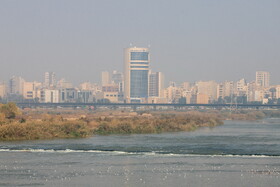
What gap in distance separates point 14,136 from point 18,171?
19721 millimetres

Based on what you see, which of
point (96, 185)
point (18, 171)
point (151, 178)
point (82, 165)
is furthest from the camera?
point (82, 165)

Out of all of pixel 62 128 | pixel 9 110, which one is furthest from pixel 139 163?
pixel 9 110

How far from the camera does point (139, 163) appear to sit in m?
37.9

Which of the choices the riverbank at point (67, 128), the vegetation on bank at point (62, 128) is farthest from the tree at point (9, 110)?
the riverbank at point (67, 128)

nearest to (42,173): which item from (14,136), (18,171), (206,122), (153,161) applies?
(18,171)

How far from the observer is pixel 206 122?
301ft

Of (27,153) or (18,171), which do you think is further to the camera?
(27,153)

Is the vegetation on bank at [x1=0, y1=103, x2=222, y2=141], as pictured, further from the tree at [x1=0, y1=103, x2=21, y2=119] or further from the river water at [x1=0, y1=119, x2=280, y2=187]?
the river water at [x1=0, y1=119, x2=280, y2=187]

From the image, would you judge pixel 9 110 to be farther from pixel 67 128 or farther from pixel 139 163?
pixel 139 163

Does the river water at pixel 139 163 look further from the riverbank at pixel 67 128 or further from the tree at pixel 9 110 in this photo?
the tree at pixel 9 110

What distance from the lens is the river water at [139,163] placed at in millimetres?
31219

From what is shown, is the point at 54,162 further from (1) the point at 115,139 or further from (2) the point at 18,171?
(1) the point at 115,139

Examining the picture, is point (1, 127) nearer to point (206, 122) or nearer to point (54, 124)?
point (54, 124)

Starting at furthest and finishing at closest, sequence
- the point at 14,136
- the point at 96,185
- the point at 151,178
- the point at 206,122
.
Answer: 1. the point at 206,122
2. the point at 14,136
3. the point at 151,178
4. the point at 96,185
